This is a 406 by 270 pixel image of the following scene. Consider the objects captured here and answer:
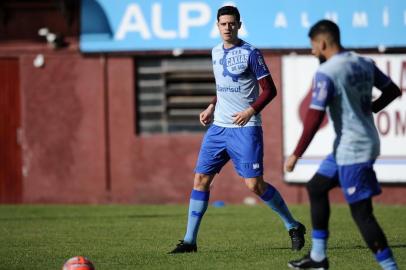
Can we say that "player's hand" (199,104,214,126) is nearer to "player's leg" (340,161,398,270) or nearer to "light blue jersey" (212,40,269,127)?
"light blue jersey" (212,40,269,127)

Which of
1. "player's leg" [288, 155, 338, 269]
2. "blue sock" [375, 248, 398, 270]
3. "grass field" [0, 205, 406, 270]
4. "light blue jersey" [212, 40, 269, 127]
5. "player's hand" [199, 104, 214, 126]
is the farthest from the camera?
"player's hand" [199, 104, 214, 126]

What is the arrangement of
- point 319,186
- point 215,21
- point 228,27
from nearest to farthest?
point 319,186
point 228,27
point 215,21

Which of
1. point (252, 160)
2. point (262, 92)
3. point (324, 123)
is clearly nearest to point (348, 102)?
Result: point (262, 92)

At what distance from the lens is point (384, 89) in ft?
26.8

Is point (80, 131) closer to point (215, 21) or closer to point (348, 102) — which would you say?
point (215, 21)

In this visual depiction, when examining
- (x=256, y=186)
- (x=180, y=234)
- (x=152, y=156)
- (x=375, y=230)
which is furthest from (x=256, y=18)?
(x=375, y=230)

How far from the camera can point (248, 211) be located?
1597 centimetres

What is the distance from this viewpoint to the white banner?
17.1 metres

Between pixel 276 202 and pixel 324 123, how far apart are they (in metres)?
7.53

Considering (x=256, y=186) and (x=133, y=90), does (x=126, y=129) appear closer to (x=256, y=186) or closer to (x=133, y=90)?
(x=133, y=90)

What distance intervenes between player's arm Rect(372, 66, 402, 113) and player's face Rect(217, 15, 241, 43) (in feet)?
6.75

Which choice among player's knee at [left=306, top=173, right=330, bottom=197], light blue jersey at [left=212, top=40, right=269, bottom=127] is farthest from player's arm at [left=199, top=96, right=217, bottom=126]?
player's knee at [left=306, top=173, right=330, bottom=197]

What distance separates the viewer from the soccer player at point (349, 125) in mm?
7484

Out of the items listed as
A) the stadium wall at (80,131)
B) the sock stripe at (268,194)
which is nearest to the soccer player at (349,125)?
the sock stripe at (268,194)
